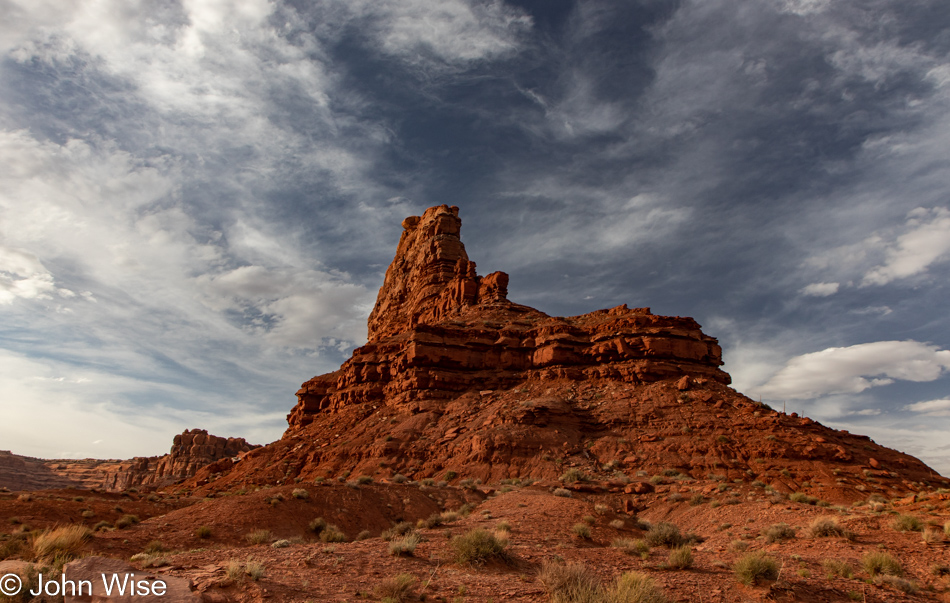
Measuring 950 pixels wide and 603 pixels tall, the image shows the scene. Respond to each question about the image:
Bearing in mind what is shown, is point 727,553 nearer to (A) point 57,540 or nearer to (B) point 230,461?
(A) point 57,540

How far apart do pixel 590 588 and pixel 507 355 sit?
3691cm

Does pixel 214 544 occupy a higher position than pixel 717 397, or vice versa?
pixel 717 397

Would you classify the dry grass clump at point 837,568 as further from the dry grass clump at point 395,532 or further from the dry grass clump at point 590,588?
the dry grass clump at point 395,532

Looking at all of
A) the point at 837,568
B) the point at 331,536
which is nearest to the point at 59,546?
the point at 331,536

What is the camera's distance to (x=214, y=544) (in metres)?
15.7

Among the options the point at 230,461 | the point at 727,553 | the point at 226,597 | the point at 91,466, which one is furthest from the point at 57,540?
the point at 91,466

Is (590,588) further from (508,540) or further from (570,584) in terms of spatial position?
(508,540)

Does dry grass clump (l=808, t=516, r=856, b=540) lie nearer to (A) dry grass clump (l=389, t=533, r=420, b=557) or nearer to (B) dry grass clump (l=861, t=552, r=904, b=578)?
(B) dry grass clump (l=861, t=552, r=904, b=578)

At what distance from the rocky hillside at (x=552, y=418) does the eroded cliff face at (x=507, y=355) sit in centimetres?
12

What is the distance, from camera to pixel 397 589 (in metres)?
8.34

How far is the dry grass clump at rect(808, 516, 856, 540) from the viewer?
13.5 metres

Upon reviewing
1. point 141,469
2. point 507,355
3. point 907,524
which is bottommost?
point 907,524

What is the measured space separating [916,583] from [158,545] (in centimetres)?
1796

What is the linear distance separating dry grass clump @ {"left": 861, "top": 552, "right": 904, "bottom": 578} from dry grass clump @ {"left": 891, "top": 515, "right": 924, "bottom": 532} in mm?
3332
